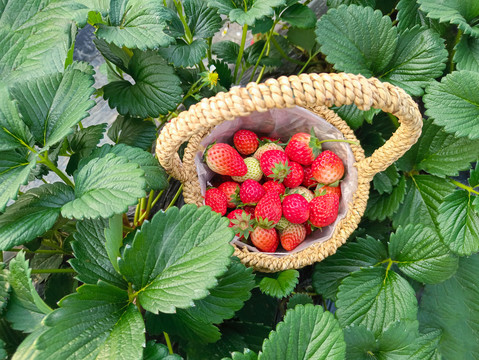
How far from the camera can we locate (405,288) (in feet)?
2.65

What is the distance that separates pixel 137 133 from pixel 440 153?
0.75 m

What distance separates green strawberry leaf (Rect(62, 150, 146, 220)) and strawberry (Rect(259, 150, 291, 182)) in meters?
0.41

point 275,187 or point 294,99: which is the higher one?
point 294,99

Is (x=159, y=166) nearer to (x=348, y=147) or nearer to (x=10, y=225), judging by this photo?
(x=10, y=225)

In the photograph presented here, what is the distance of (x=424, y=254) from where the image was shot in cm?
84

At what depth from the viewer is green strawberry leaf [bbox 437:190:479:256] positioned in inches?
32.2

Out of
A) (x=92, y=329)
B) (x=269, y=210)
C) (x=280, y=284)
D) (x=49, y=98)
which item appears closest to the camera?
(x=92, y=329)

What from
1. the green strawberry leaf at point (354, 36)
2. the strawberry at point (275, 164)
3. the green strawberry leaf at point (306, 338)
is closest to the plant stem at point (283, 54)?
the green strawberry leaf at point (354, 36)

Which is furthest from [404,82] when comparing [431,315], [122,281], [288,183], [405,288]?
[122,281]

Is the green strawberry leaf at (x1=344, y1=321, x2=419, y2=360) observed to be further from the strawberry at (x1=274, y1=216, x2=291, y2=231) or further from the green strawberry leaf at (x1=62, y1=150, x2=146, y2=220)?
the green strawberry leaf at (x1=62, y1=150, x2=146, y2=220)

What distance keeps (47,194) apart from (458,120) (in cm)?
85

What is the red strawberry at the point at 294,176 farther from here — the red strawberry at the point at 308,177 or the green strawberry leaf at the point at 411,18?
the green strawberry leaf at the point at 411,18

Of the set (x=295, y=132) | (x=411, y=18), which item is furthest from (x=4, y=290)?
(x=411, y=18)

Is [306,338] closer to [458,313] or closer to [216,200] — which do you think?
[216,200]
